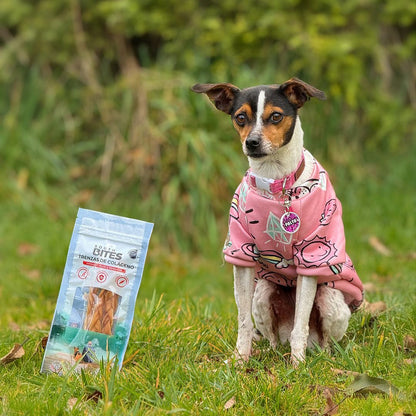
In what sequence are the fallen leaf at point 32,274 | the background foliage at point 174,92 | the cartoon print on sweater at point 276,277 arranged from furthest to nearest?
the background foliage at point 174,92, the fallen leaf at point 32,274, the cartoon print on sweater at point 276,277

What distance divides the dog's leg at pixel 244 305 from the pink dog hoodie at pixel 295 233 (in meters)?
0.08

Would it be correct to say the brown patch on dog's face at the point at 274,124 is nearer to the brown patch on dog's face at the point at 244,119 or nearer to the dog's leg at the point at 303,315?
the brown patch on dog's face at the point at 244,119

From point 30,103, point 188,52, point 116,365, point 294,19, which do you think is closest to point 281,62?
point 294,19

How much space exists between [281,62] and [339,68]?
26.2 inches

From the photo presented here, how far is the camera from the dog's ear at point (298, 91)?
3.38 meters

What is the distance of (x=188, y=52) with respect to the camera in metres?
7.83

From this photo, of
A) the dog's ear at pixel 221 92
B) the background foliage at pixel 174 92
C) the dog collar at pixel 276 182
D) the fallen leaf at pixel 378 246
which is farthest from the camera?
the background foliage at pixel 174 92

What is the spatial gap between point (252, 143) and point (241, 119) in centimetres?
19

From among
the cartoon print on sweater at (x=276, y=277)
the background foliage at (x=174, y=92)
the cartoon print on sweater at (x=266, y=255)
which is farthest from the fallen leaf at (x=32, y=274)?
the cartoon print on sweater at (x=266, y=255)

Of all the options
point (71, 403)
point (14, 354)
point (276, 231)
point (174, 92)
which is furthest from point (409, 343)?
point (174, 92)

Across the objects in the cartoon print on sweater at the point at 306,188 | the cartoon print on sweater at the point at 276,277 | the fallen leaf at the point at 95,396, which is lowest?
the fallen leaf at the point at 95,396

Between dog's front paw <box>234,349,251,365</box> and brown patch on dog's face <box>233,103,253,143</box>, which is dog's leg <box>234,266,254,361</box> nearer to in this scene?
dog's front paw <box>234,349,251,365</box>

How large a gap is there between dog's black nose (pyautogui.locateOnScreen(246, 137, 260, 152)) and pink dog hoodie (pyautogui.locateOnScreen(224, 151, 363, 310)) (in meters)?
0.22

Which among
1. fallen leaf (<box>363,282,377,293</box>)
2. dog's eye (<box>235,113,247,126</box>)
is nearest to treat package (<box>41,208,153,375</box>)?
dog's eye (<box>235,113,247,126</box>)
